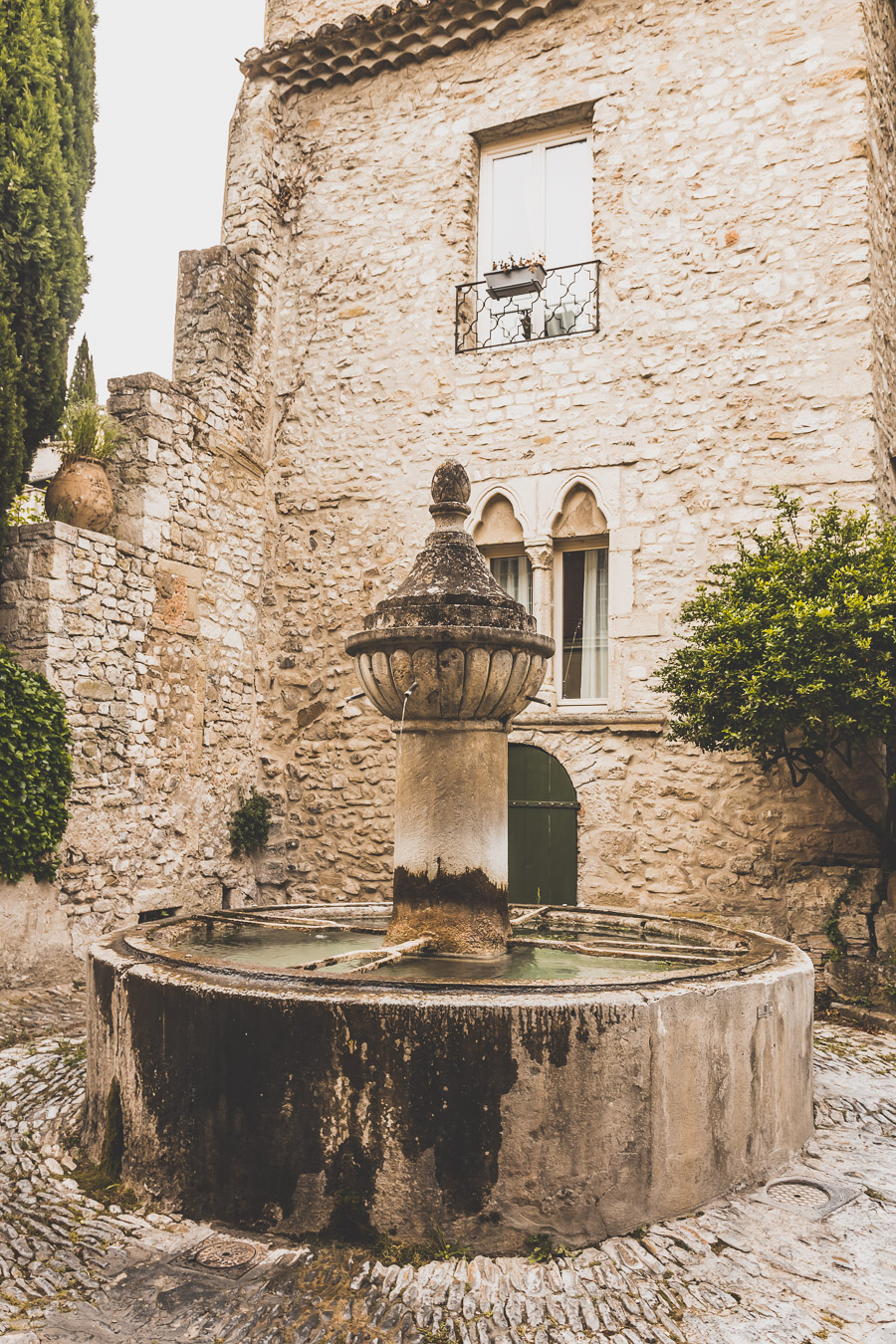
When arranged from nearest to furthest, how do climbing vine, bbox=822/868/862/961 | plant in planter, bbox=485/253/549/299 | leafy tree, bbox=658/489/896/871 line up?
leafy tree, bbox=658/489/896/871
climbing vine, bbox=822/868/862/961
plant in planter, bbox=485/253/549/299

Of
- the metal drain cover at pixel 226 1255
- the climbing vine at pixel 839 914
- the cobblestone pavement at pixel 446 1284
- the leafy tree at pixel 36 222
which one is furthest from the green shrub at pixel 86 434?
the climbing vine at pixel 839 914

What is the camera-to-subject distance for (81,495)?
7328 mm

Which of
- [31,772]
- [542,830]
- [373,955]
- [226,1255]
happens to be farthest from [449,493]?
[542,830]

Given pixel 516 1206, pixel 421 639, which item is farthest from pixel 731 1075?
pixel 421 639

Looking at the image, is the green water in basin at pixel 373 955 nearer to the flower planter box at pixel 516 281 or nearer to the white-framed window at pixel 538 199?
the flower planter box at pixel 516 281

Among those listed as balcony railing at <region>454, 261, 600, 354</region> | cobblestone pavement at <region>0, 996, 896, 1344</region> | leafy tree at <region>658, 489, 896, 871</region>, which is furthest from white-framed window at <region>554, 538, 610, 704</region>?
cobblestone pavement at <region>0, 996, 896, 1344</region>

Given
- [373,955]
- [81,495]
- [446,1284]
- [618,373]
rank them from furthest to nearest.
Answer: [618,373], [81,495], [373,955], [446,1284]

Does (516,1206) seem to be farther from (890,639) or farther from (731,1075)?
(890,639)

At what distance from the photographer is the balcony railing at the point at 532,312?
8492 millimetres

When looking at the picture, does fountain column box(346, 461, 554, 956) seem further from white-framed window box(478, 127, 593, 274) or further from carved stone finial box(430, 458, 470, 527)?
white-framed window box(478, 127, 593, 274)

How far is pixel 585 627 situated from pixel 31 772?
4.39 metres

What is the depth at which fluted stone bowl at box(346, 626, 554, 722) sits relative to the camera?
12.7ft

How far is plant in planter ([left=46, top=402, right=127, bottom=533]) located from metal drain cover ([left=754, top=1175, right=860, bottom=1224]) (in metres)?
6.25

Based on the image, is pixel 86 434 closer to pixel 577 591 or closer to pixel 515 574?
pixel 515 574
